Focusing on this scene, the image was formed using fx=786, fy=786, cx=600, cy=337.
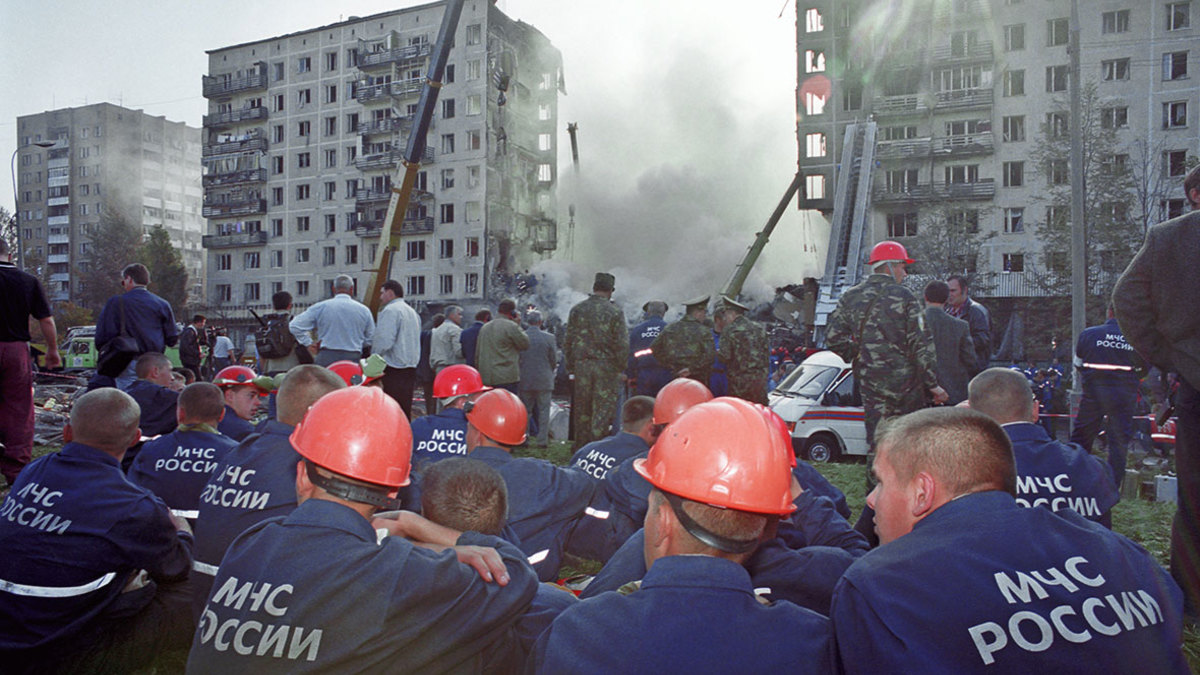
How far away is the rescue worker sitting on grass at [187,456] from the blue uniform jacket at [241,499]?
0.97 meters

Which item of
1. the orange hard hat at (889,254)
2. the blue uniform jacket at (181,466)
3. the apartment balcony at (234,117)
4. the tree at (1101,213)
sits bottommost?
the blue uniform jacket at (181,466)

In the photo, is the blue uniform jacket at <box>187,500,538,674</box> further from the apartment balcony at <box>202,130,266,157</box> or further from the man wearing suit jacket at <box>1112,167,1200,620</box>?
the apartment balcony at <box>202,130,266,157</box>

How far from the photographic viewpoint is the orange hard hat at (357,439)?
7.82ft

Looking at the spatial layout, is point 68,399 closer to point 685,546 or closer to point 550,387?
point 550,387

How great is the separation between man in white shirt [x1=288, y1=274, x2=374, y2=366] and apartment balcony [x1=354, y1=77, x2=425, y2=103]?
46381 mm

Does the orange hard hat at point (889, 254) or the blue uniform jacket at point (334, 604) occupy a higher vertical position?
the orange hard hat at point (889, 254)

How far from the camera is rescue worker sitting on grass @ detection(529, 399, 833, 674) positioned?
1689 mm

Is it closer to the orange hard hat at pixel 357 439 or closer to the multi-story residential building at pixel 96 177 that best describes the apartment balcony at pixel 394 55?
the multi-story residential building at pixel 96 177

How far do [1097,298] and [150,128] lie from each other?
314 feet

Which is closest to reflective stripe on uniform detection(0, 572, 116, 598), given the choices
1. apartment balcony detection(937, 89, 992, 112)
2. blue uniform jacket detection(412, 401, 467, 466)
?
blue uniform jacket detection(412, 401, 467, 466)

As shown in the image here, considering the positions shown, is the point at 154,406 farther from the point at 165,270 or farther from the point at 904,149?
the point at 165,270

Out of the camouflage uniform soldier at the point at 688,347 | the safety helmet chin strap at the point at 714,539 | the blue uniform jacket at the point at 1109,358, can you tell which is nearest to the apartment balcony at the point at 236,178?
the camouflage uniform soldier at the point at 688,347

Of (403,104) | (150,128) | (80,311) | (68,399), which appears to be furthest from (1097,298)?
(150,128)

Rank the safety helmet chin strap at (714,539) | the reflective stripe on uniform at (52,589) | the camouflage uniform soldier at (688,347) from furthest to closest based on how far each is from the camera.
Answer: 1. the camouflage uniform soldier at (688,347)
2. the reflective stripe on uniform at (52,589)
3. the safety helmet chin strap at (714,539)
